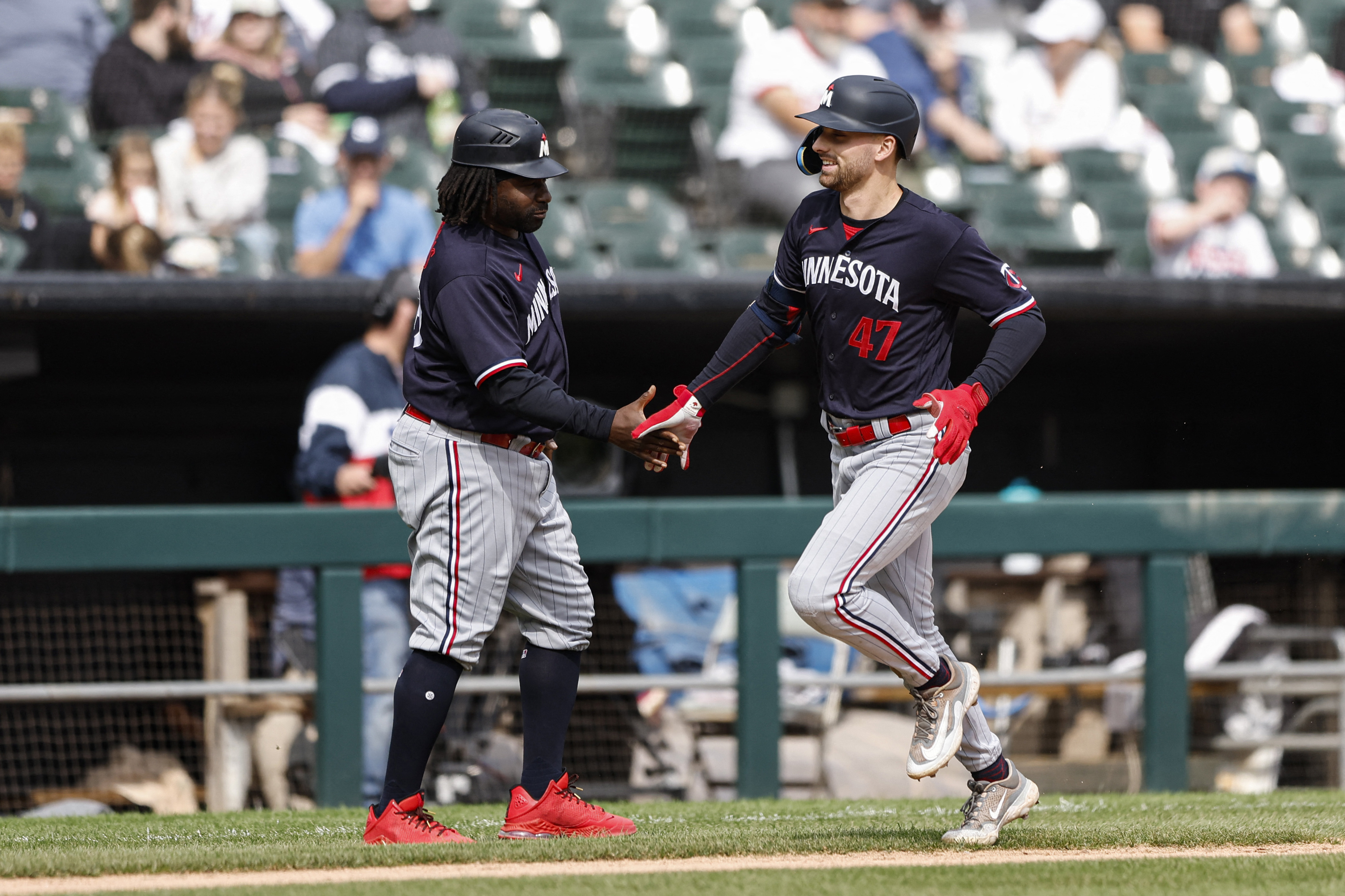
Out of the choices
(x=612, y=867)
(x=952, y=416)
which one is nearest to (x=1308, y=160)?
(x=952, y=416)

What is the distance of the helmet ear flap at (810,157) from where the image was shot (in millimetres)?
3521

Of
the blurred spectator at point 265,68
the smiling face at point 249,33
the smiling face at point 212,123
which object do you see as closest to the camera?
the smiling face at point 212,123

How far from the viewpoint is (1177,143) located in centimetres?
894

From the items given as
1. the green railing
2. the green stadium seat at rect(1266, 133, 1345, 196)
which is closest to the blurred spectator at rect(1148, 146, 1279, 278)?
the green stadium seat at rect(1266, 133, 1345, 196)

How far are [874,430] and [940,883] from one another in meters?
0.96

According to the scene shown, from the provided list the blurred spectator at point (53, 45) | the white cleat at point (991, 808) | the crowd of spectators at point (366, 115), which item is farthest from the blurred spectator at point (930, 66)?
the white cleat at point (991, 808)

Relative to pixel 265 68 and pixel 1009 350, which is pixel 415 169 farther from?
pixel 1009 350

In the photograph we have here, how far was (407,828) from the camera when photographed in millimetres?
3410

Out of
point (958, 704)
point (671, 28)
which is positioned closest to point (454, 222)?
point (958, 704)

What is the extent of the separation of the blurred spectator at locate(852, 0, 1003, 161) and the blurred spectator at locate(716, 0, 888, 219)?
0.57ft

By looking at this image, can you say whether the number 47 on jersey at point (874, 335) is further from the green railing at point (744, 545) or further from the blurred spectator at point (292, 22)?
the blurred spectator at point (292, 22)

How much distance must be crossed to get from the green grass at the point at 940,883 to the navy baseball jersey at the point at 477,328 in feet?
3.29

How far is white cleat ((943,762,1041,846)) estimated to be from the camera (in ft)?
11.4

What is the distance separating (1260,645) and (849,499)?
270cm
